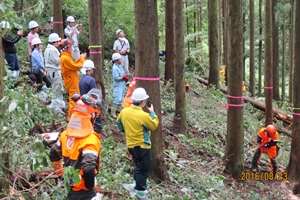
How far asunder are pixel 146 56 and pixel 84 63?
221 centimetres

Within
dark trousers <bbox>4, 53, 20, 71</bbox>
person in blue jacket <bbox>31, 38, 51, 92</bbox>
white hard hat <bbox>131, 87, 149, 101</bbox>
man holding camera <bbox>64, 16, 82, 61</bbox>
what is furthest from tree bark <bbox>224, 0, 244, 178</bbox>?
dark trousers <bbox>4, 53, 20, 71</bbox>

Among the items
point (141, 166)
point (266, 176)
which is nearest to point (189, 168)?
point (141, 166)

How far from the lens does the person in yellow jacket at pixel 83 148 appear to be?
12.6ft

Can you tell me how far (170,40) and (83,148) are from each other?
10557 millimetres

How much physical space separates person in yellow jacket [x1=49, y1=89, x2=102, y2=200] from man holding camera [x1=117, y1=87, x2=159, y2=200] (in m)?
1.64

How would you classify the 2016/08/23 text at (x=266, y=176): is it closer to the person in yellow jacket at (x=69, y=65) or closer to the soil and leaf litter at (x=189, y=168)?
the soil and leaf litter at (x=189, y=168)

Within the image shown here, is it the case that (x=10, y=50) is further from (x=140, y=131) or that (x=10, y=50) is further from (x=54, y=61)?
(x=140, y=131)

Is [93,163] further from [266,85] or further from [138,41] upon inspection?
[266,85]

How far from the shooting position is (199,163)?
8.55 metres

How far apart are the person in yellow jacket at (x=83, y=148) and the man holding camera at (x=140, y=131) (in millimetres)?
1644

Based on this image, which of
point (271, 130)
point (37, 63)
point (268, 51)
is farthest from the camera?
point (268, 51)

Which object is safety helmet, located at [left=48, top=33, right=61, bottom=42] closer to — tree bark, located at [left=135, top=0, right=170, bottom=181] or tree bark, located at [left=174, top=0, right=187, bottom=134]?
tree bark, located at [left=174, top=0, right=187, bottom=134]

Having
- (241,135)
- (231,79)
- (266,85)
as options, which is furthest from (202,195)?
(266,85)

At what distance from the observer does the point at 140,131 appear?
19.4ft
